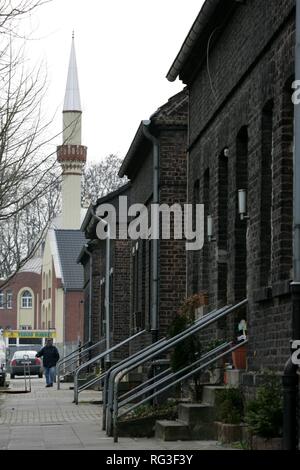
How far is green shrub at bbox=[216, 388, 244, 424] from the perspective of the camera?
1427cm

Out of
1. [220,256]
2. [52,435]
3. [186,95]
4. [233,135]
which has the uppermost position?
[186,95]

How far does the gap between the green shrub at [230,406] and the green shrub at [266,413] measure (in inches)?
60.6

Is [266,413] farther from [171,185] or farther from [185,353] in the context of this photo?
[171,185]

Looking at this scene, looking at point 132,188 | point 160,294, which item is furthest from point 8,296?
point 160,294

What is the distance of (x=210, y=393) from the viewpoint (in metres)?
15.5

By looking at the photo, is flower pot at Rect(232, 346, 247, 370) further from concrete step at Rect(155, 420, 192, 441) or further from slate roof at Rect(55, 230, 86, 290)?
slate roof at Rect(55, 230, 86, 290)

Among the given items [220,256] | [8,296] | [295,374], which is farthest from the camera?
[8,296]

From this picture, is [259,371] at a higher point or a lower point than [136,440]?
higher

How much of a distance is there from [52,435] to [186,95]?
953cm

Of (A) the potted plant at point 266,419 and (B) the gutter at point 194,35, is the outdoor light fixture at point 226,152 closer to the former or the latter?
(B) the gutter at point 194,35

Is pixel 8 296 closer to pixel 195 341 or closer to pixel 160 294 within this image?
pixel 160 294

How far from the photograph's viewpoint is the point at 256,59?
1490 centimetres

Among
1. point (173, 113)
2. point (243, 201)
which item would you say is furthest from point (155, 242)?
point (243, 201)
